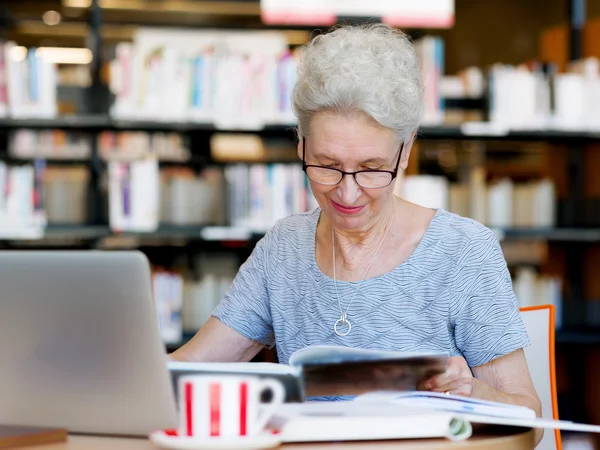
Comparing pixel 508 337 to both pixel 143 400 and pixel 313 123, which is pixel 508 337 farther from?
pixel 143 400

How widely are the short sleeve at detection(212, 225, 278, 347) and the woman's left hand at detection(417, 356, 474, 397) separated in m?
0.56

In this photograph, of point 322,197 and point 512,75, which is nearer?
point 322,197

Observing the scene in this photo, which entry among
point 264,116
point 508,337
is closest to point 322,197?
point 508,337

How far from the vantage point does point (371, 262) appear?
1675mm

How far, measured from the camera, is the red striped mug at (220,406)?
0.97m

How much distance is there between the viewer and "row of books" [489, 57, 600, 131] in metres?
3.93

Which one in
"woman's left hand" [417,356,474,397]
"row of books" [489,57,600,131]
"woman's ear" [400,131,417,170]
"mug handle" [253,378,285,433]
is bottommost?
"woman's left hand" [417,356,474,397]

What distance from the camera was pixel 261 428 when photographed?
100 cm

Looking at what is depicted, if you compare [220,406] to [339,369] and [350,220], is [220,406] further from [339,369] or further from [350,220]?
[350,220]

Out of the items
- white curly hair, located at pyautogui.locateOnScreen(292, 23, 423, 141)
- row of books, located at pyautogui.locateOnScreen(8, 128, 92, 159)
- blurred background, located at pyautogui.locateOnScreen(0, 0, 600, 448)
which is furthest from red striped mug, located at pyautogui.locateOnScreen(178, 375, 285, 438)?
row of books, located at pyautogui.locateOnScreen(8, 128, 92, 159)

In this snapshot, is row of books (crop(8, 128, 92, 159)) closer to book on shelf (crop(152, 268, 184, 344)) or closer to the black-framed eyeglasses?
book on shelf (crop(152, 268, 184, 344))

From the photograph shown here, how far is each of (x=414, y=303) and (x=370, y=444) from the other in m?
0.59

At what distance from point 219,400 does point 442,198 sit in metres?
3.09

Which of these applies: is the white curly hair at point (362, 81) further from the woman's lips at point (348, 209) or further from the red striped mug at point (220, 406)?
the red striped mug at point (220, 406)
